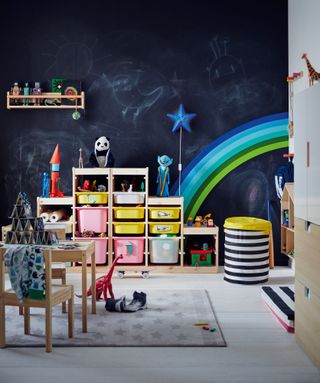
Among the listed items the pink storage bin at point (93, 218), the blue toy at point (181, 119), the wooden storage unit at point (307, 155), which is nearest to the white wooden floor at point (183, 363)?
the wooden storage unit at point (307, 155)

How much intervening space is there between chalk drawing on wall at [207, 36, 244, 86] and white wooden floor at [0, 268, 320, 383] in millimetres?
3669

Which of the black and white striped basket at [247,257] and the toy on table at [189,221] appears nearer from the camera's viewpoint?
the black and white striped basket at [247,257]

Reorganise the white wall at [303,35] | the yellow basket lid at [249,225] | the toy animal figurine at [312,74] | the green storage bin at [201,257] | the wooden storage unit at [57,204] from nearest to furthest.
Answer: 1. the toy animal figurine at [312,74]
2. the white wall at [303,35]
3. the yellow basket lid at [249,225]
4. the wooden storage unit at [57,204]
5. the green storage bin at [201,257]

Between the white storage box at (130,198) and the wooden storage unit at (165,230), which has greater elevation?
the white storage box at (130,198)

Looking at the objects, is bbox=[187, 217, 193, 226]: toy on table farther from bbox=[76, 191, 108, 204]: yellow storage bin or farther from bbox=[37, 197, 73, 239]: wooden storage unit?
bbox=[37, 197, 73, 239]: wooden storage unit

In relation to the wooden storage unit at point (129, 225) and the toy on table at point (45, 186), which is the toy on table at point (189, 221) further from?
the toy on table at point (45, 186)

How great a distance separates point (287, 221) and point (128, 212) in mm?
1894

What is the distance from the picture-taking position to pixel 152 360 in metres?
3.70

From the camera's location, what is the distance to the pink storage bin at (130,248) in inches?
270

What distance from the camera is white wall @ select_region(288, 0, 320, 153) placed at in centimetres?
606

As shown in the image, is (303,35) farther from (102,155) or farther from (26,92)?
(26,92)

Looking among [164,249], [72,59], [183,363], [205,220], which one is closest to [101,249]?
[164,249]

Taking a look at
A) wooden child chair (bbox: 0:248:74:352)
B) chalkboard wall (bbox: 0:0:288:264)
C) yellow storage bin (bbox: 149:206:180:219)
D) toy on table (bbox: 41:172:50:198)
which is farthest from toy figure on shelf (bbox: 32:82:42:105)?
wooden child chair (bbox: 0:248:74:352)

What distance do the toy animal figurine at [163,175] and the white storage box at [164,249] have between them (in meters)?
0.57
